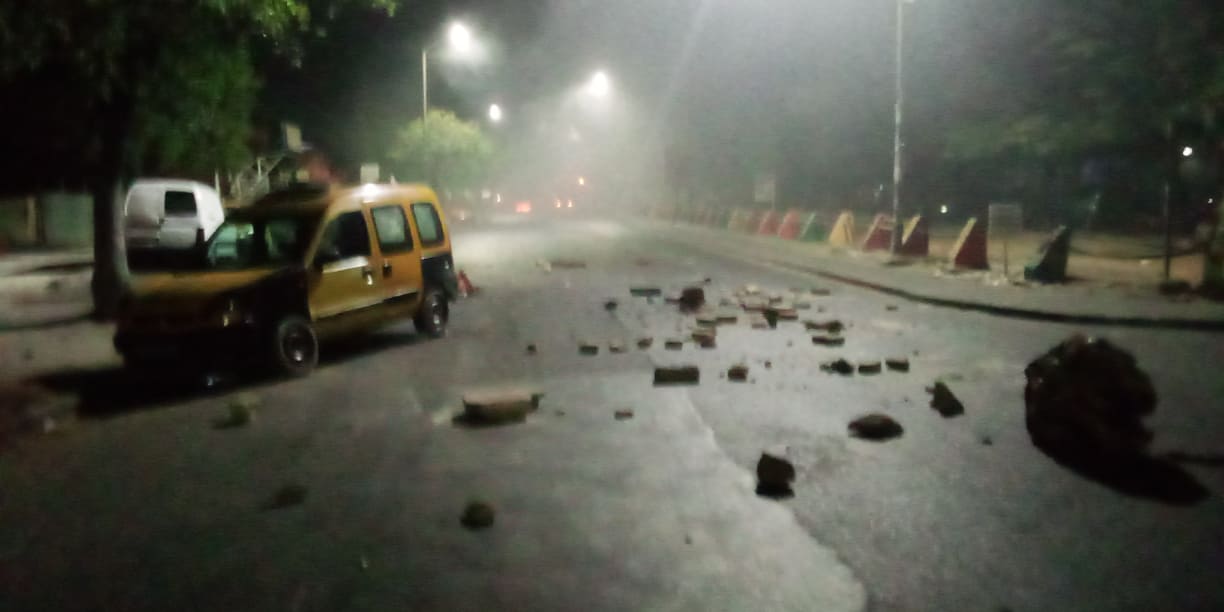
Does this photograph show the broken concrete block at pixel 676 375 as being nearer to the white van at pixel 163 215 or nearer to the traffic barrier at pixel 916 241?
the white van at pixel 163 215

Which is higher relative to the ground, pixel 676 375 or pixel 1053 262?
pixel 1053 262

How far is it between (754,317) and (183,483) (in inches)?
372

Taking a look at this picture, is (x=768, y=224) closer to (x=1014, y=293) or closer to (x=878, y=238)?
(x=878, y=238)

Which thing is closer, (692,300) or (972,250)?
(692,300)

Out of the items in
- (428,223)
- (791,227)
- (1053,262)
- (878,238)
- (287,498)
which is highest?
(428,223)

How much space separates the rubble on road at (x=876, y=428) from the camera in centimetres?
765

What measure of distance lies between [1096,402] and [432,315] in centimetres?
829

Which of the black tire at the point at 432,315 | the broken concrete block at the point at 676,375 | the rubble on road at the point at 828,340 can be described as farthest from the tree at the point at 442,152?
the broken concrete block at the point at 676,375

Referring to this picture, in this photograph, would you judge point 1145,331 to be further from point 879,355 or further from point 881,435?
point 881,435

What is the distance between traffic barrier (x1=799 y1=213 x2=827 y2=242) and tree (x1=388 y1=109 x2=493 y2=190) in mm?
18566

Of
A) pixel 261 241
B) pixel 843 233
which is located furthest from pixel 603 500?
pixel 843 233

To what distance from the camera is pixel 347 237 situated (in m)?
11.6

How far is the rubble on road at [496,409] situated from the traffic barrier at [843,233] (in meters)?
22.9

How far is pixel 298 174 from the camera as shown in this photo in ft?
146
